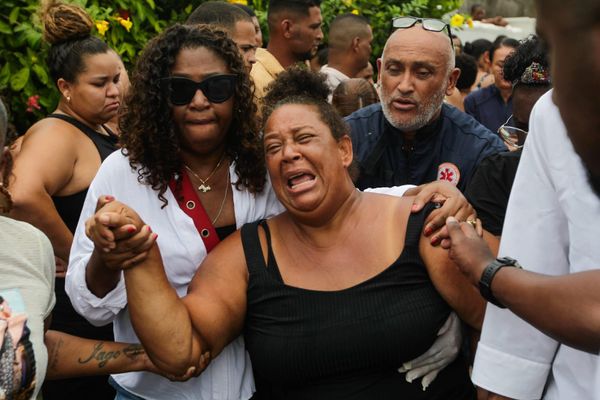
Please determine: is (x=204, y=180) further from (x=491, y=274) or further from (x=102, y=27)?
(x=102, y=27)

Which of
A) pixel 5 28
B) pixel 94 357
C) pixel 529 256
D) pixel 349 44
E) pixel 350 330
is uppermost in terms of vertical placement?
pixel 5 28

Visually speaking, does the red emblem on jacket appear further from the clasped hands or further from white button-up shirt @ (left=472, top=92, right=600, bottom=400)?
the clasped hands

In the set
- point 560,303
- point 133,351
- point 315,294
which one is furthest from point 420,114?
point 560,303

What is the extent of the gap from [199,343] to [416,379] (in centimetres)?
77

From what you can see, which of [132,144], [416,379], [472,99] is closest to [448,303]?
[416,379]

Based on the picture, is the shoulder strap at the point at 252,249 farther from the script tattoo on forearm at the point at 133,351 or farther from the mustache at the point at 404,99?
the mustache at the point at 404,99

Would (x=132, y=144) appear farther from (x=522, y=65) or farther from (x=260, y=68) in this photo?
(x=260, y=68)

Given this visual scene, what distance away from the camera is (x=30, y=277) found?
8.95 ft

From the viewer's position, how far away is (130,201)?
322 centimetres

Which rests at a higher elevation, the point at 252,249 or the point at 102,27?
the point at 102,27

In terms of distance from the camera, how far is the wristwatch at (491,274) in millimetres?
2377

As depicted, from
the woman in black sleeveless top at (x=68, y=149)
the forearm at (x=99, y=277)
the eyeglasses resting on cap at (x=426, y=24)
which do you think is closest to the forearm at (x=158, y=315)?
the forearm at (x=99, y=277)

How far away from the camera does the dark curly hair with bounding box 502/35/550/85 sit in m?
3.65

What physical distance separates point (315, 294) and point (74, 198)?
1.83 metres
